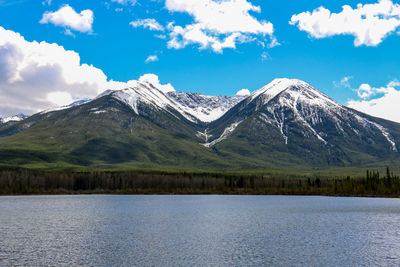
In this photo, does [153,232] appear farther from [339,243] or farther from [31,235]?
[339,243]

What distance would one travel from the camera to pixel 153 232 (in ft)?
285

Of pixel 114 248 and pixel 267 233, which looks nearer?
pixel 114 248

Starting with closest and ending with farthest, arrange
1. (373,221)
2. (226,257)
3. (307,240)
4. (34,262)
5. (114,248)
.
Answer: (34,262) → (226,257) → (114,248) → (307,240) → (373,221)

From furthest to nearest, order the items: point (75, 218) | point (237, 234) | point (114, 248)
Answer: point (75, 218) < point (237, 234) < point (114, 248)

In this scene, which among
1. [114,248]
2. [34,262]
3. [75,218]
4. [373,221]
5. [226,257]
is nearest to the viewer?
[34,262]

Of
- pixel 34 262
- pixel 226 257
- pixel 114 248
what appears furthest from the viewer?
pixel 114 248

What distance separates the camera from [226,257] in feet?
195

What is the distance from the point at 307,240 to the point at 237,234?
14.9m

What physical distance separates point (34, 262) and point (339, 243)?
48.8 meters

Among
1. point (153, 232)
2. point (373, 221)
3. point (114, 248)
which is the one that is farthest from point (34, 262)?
point (373, 221)

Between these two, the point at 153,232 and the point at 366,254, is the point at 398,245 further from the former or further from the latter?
the point at 153,232

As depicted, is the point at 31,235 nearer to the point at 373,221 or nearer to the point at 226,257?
the point at 226,257

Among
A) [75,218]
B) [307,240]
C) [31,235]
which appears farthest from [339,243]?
[75,218]

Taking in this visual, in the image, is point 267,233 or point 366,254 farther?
point 267,233
